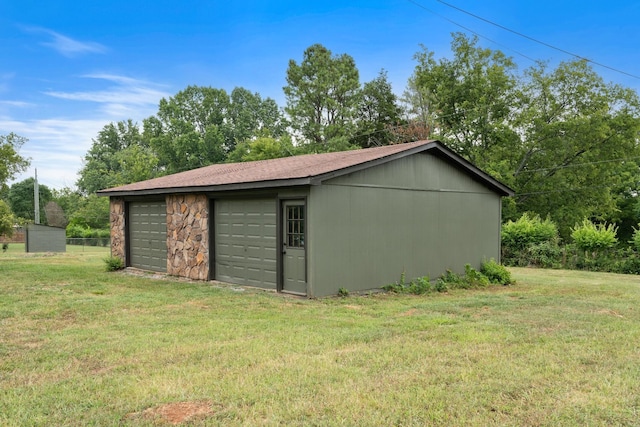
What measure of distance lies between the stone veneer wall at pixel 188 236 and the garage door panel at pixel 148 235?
57 centimetres

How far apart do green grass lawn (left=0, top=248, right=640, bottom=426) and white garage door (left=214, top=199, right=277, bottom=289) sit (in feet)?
5.17

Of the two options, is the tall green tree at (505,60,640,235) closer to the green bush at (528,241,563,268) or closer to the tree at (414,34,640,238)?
the tree at (414,34,640,238)

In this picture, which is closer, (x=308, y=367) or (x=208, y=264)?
(x=308, y=367)

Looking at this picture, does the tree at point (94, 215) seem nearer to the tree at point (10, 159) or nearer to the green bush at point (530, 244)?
the tree at point (10, 159)

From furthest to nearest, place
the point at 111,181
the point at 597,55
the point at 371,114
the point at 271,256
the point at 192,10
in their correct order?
the point at 111,181, the point at 371,114, the point at 597,55, the point at 192,10, the point at 271,256

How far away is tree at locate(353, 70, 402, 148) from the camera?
35.8m

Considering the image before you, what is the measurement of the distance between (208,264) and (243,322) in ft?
15.7

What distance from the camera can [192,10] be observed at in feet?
52.0

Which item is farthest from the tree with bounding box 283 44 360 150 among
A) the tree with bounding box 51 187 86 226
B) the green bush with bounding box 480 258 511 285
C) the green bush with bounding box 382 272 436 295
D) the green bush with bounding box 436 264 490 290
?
the tree with bounding box 51 187 86 226

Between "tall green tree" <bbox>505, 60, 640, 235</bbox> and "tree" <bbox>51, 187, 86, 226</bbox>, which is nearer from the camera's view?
"tall green tree" <bbox>505, 60, 640, 235</bbox>

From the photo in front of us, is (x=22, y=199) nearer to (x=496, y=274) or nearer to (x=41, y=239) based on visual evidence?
(x=41, y=239)

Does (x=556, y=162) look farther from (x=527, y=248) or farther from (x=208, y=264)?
(x=208, y=264)

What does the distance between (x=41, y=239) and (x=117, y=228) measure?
43.7ft

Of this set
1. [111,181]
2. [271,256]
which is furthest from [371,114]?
[271,256]
